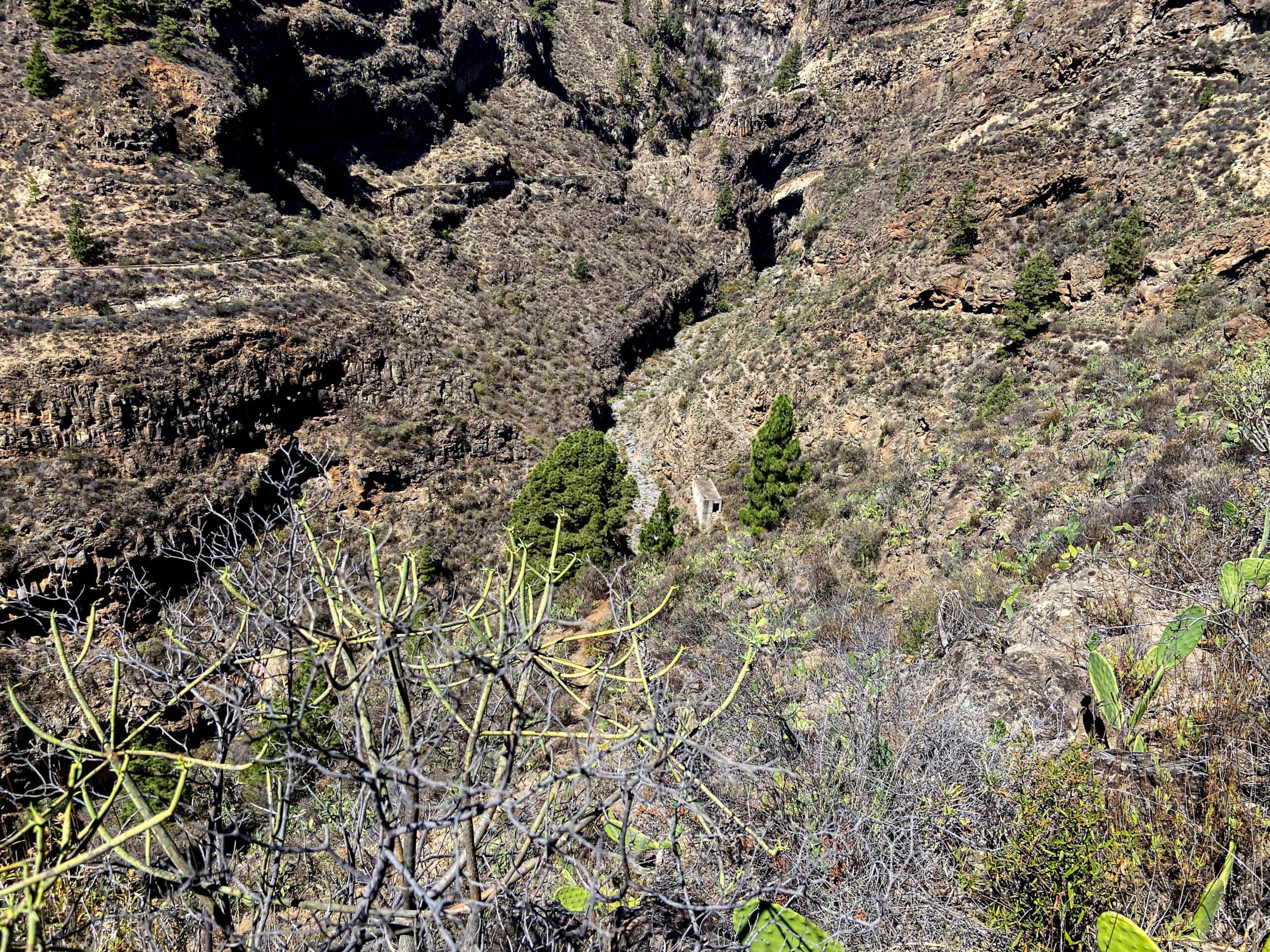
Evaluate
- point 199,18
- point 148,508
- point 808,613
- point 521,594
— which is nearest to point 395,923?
point 521,594

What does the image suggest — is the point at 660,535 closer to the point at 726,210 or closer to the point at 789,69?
the point at 726,210

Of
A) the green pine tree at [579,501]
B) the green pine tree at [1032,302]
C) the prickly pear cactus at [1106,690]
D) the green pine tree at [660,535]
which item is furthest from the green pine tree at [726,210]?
the prickly pear cactus at [1106,690]

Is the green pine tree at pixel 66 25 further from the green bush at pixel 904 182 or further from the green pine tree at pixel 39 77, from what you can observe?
Answer: the green bush at pixel 904 182

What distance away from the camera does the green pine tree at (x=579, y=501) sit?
20.6 metres

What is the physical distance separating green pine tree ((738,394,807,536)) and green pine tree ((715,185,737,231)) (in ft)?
100

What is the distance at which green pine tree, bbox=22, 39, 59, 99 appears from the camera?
23.9 metres

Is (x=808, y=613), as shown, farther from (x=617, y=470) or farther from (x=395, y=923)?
(x=617, y=470)

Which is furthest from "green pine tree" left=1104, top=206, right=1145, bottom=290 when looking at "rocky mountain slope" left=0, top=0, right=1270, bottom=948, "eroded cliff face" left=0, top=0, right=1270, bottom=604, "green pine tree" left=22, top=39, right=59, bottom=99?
"green pine tree" left=22, top=39, right=59, bottom=99

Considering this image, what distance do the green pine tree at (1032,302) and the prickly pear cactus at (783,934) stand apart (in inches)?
790

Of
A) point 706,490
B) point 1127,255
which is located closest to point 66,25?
point 706,490

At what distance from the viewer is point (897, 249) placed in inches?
956

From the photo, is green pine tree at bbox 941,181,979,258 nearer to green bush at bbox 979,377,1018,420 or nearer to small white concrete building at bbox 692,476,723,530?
green bush at bbox 979,377,1018,420

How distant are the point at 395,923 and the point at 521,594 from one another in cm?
122

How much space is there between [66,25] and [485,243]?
2001 centimetres
